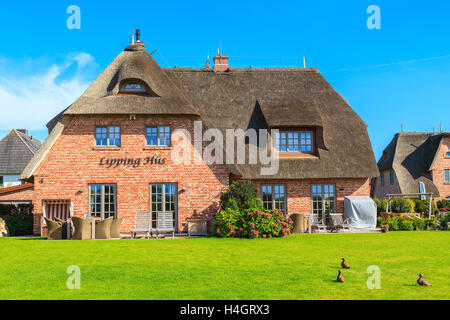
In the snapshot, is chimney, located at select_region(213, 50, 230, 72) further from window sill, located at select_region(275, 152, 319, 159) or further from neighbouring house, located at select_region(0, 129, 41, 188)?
neighbouring house, located at select_region(0, 129, 41, 188)

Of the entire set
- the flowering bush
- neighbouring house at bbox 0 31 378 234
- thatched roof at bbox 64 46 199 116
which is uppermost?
thatched roof at bbox 64 46 199 116

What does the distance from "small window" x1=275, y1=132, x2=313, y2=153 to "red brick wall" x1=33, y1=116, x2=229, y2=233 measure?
4286 mm

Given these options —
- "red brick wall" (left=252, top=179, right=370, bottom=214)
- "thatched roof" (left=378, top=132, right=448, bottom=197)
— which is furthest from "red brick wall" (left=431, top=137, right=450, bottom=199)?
"red brick wall" (left=252, top=179, right=370, bottom=214)

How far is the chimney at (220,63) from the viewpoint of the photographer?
25891 mm

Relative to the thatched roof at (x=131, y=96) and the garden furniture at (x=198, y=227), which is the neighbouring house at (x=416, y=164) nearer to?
the garden furniture at (x=198, y=227)

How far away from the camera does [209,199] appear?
18828mm

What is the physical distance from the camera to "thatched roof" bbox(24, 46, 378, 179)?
18844 millimetres

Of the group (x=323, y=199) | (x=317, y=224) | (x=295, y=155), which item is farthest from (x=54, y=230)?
(x=323, y=199)

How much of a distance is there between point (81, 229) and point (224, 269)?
9215 mm

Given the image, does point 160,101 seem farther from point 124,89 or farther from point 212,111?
point 212,111

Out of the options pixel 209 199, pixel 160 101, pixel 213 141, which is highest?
pixel 160 101
